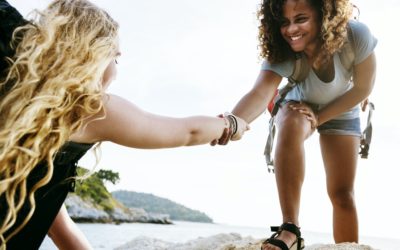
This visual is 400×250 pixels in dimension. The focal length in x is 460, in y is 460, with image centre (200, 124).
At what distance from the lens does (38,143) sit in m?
1.55

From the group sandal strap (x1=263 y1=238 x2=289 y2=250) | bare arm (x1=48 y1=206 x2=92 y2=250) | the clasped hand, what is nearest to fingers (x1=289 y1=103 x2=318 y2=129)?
the clasped hand

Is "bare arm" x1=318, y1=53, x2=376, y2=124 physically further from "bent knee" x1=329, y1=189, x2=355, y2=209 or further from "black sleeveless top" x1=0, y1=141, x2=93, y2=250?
"black sleeveless top" x1=0, y1=141, x2=93, y2=250

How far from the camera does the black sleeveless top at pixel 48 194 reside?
5.51 ft

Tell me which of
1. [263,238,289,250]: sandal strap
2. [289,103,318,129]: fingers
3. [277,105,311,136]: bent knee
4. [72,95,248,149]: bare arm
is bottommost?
[263,238,289,250]: sandal strap

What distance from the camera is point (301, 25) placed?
10.5ft

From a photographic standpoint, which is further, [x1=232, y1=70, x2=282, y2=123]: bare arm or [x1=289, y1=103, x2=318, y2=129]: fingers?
[x1=232, y1=70, x2=282, y2=123]: bare arm

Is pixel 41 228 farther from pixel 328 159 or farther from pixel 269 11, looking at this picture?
pixel 328 159

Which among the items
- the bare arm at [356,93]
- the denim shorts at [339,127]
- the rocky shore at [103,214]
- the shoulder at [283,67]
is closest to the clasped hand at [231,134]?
the shoulder at [283,67]

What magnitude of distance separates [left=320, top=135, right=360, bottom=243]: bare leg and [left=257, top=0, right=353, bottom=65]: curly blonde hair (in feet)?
2.73

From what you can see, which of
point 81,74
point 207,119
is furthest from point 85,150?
point 207,119

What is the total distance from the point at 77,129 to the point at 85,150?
0.15 meters

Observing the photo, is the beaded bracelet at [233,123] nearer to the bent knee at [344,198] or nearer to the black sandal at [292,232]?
the black sandal at [292,232]

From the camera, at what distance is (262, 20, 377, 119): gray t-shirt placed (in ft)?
10.6

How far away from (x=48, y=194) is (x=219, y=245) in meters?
2.71
